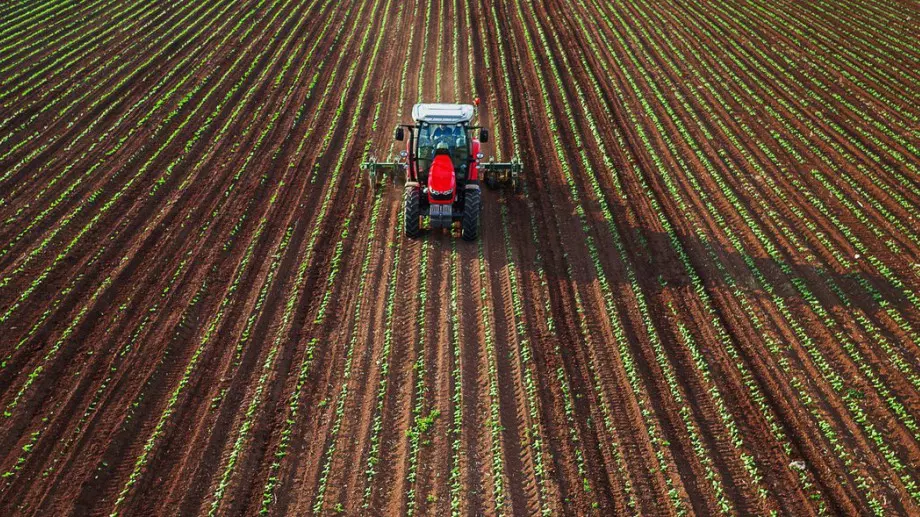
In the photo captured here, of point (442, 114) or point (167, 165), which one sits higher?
point (442, 114)

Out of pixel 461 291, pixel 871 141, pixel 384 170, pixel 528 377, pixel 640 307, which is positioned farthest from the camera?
pixel 871 141

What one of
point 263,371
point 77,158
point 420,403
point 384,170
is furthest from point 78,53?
point 420,403

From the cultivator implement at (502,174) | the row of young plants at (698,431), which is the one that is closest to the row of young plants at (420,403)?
the cultivator implement at (502,174)

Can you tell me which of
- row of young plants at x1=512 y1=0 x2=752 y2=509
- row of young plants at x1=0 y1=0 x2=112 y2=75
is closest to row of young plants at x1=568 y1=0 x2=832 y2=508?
row of young plants at x1=512 y1=0 x2=752 y2=509

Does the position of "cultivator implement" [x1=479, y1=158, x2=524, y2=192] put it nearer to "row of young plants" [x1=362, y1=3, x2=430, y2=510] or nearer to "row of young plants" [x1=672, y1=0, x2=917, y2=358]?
"row of young plants" [x1=362, y1=3, x2=430, y2=510]

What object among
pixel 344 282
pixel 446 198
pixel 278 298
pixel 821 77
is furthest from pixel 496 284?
pixel 821 77

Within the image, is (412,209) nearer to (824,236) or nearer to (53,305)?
(53,305)

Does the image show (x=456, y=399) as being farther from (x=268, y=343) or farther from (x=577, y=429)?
(x=268, y=343)
